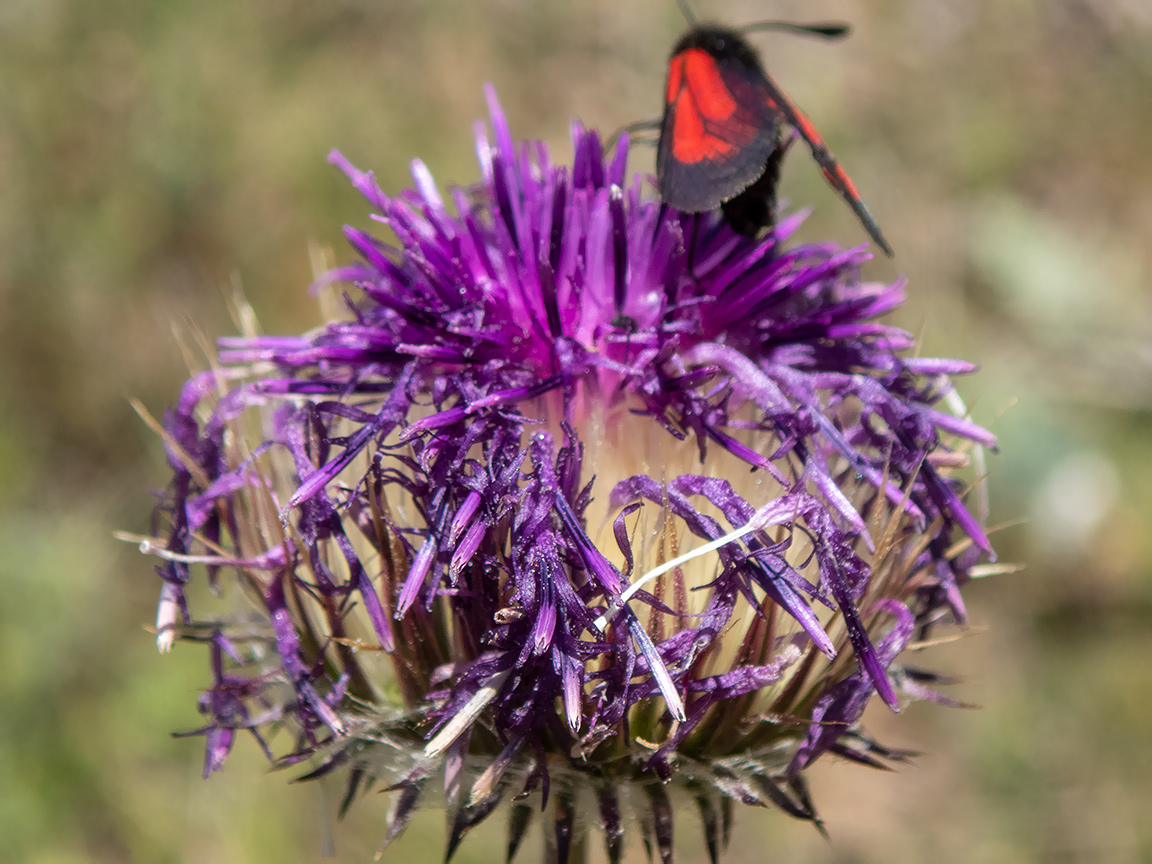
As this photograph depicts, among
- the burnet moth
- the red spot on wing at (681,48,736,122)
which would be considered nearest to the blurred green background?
the burnet moth

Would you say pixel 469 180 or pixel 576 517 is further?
pixel 469 180

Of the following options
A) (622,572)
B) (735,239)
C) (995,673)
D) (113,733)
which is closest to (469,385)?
(622,572)

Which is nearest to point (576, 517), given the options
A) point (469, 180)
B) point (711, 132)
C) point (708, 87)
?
point (711, 132)

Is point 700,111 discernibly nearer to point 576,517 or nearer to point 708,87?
point 708,87

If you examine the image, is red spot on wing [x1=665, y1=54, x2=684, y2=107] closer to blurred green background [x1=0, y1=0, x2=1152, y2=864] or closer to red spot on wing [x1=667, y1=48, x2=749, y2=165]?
red spot on wing [x1=667, y1=48, x2=749, y2=165]

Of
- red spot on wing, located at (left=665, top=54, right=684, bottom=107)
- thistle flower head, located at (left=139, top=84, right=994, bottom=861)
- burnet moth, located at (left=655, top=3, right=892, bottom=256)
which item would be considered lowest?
thistle flower head, located at (left=139, top=84, right=994, bottom=861)

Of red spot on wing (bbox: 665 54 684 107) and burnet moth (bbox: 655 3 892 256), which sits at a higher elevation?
red spot on wing (bbox: 665 54 684 107)

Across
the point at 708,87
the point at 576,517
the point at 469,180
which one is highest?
the point at 469,180
